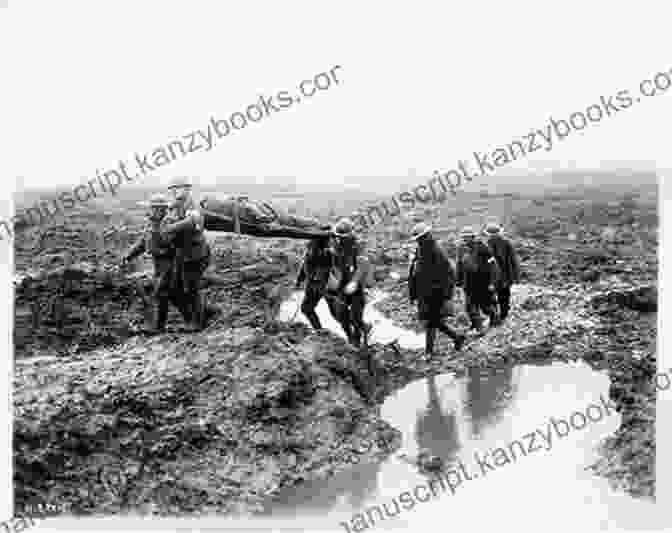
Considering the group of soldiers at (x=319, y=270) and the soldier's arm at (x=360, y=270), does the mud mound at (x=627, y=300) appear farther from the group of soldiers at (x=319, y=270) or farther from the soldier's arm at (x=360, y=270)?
the soldier's arm at (x=360, y=270)

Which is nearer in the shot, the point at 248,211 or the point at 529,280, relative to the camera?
the point at 248,211

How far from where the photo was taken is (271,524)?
6.20 metres

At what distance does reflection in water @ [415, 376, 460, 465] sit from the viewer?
660cm

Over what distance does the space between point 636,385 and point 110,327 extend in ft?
19.2

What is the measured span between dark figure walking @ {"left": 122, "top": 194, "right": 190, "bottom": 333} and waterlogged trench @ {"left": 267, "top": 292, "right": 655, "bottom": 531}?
2.65 m

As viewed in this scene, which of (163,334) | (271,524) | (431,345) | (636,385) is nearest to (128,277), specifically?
(163,334)

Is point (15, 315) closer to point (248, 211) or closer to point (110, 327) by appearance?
point (110, 327)

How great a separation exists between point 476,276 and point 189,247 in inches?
136

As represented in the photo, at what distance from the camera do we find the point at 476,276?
8992mm

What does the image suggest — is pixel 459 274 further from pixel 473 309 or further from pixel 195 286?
pixel 195 286

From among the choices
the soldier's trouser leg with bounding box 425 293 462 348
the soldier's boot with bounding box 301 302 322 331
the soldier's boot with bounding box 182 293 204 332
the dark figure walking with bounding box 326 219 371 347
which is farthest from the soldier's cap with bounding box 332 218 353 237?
the soldier's boot with bounding box 182 293 204 332

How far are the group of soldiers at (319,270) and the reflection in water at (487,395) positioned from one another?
659mm
